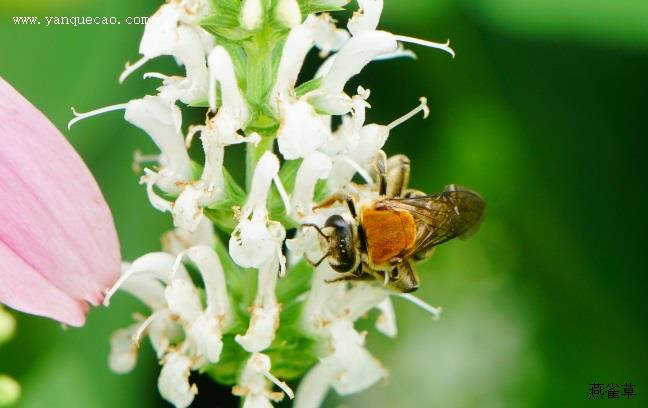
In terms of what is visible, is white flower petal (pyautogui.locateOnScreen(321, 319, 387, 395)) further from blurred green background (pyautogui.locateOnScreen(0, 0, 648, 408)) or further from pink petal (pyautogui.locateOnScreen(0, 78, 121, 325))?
blurred green background (pyautogui.locateOnScreen(0, 0, 648, 408))

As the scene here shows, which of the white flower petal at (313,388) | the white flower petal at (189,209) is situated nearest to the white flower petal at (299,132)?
the white flower petal at (189,209)

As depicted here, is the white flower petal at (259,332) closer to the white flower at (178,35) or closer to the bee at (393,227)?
the bee at (393,227)

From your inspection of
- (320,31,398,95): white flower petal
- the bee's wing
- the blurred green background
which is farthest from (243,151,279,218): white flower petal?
the blurred green background

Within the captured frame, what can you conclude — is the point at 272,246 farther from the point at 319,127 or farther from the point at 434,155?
the point at 434,155

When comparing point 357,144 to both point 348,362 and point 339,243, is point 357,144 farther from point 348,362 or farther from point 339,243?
point 348,362

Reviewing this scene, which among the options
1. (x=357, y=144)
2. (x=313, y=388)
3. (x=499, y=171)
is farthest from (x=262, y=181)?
(x=499, y=171)

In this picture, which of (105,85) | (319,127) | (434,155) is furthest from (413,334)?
(319,127)
